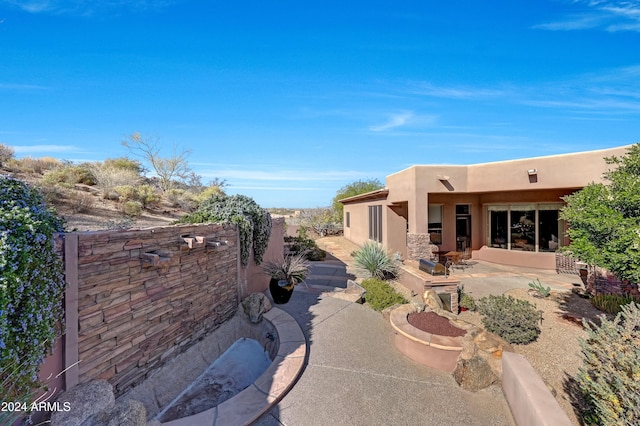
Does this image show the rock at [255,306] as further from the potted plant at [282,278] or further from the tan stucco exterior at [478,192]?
the tan stucco exterior at [478,192]

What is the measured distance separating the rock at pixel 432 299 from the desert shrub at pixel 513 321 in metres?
1.08

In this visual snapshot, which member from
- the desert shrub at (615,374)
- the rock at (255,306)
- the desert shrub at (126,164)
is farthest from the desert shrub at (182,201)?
the desert shrub at (615,374)

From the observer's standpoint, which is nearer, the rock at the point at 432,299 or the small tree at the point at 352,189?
the rock at the point at 432,299

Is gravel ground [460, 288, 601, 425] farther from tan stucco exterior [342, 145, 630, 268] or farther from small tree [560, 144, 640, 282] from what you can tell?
tan stucco exterior [342, 145, 630, 268]

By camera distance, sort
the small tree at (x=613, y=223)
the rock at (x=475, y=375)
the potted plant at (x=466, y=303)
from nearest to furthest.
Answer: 1. the rock at (x=475, y=375)
2. the small tree at (x=613, y=223)
3. the potted plant at (x=466, y=303)

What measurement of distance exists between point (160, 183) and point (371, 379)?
638 inches

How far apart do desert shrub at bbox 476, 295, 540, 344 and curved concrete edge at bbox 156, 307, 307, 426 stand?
4317 mm

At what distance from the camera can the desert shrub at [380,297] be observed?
24.5 feet

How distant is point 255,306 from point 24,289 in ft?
15.5

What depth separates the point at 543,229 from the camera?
11.8 metres

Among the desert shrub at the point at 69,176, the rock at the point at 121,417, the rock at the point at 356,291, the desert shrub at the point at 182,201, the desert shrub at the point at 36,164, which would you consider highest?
the desert shrub at the point at 36,164

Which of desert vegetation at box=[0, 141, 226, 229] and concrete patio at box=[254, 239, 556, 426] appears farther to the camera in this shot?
desert vegetation at box=[0, 141, 226, 229]

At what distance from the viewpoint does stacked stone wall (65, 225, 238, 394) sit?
3.28 metres

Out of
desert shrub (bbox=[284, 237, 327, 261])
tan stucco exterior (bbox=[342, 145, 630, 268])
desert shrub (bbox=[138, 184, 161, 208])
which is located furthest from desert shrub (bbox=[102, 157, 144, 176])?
tan stucco exterior (bbox=[342, 145, 630, 268])
